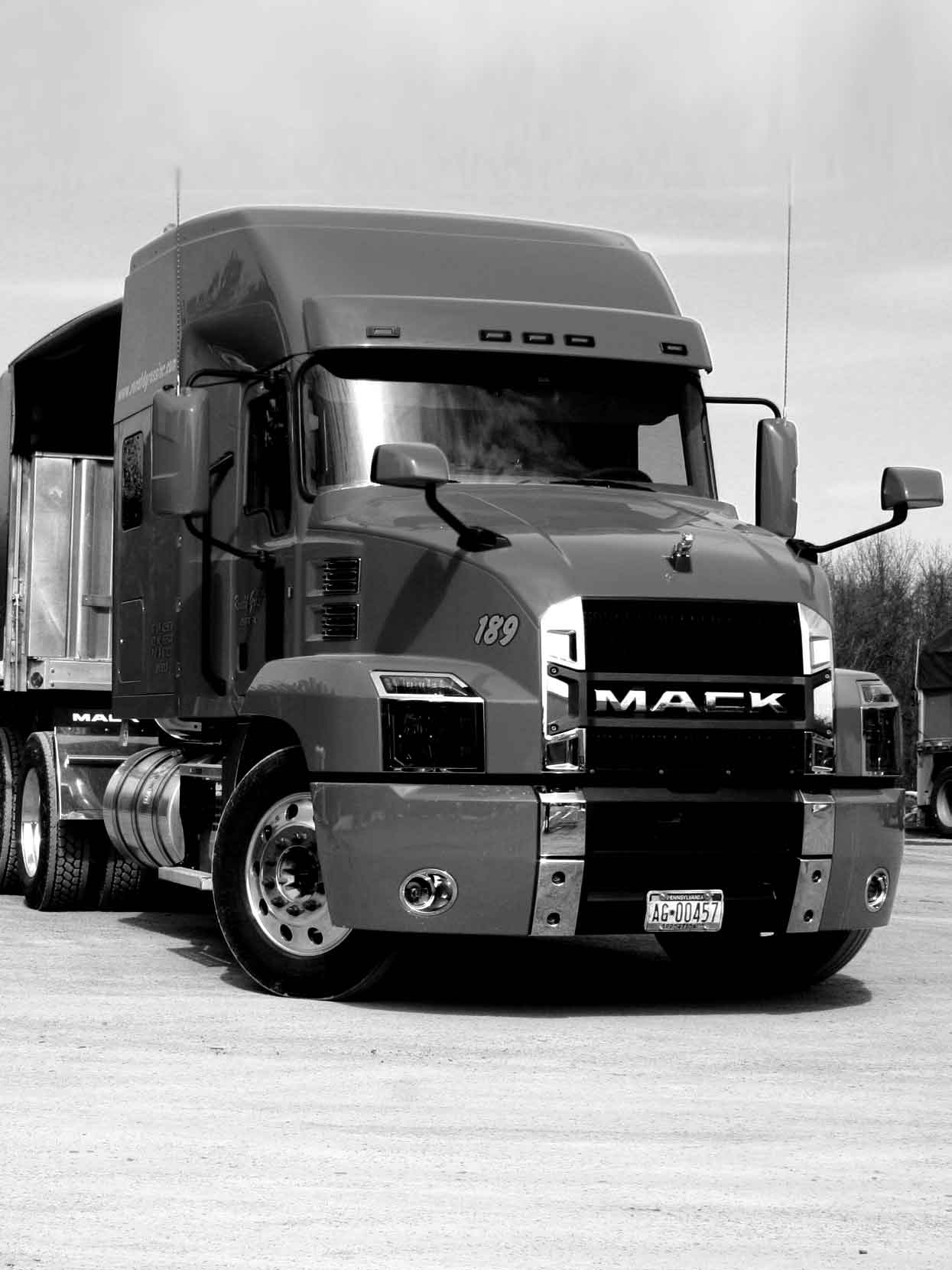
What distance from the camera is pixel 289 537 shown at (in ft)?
35.1

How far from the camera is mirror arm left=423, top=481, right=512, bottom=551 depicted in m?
9.63

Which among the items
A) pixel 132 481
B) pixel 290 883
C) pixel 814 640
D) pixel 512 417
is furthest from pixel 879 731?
pixel 132 481

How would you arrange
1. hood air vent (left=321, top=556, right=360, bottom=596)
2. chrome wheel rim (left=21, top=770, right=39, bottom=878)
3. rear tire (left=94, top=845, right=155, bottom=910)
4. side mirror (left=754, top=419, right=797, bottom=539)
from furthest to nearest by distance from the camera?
1. chrome wheel rim (left=21, top=770, right=39, bottom=878)
2. rear tire (left=94, top=845, right=155, bottom=910)
3. side mirror (left=754, top=419, right=797, bottom=539)
4. hood air vent (left=321, top=556, right=360, bottom=596)

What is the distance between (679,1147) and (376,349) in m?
4.98

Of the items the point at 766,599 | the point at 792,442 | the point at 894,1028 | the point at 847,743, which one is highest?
the point at 792,442

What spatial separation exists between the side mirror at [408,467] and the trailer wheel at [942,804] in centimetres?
2616

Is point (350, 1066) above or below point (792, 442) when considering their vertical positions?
below

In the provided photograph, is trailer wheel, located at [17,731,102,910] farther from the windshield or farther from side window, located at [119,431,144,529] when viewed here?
the windshield

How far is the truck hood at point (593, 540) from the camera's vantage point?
957 cm

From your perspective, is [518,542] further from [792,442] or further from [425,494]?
[792,442]

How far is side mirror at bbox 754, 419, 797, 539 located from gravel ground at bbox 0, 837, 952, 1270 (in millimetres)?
2326

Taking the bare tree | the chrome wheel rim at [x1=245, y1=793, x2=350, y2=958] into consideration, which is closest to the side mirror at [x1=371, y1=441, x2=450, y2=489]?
the chrome wheel rim at [x1=245, y1=793, x2=350, y2=958]

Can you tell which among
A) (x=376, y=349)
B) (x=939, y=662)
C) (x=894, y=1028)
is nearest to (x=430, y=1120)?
(x=894, y=1028)

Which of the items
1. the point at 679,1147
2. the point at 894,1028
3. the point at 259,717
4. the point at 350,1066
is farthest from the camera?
the point at 259,717
